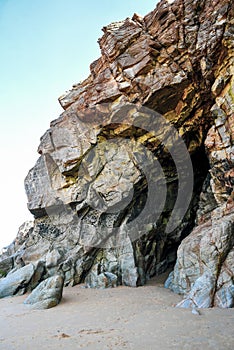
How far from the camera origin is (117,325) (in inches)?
405

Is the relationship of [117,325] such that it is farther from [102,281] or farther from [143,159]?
[143,159]

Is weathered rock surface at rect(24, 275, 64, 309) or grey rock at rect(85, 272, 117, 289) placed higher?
weathered rock surface at rect(24, 275, 64, 309)

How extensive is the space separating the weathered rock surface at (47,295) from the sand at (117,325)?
19.4 inches

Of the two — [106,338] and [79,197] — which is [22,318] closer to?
[106,338]

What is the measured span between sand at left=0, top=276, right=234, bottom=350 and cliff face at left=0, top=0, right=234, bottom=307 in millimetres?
3903

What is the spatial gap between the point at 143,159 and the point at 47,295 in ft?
39.2

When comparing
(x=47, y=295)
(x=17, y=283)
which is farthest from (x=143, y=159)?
(x=17, y=283)

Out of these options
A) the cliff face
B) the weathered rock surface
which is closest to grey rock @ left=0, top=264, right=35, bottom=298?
the cliff face

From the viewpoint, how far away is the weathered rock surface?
14891 mm

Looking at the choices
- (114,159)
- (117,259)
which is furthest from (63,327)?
(114,159)

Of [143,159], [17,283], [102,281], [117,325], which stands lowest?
[102,281]

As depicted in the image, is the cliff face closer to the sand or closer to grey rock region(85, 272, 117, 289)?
grey rock region(85, 272, 117, 289)

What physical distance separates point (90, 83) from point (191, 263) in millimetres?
17189

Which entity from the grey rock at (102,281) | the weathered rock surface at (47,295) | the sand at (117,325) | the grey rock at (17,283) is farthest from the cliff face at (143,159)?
the weathered rock surface at (47,295)
